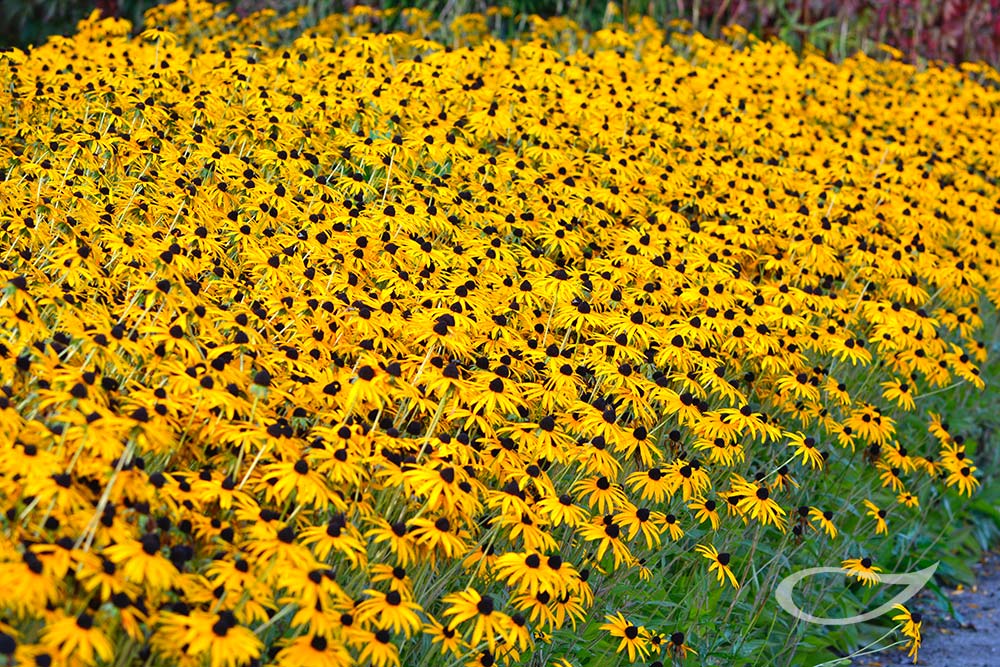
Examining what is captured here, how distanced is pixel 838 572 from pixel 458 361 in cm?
211

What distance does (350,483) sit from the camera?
9.85 ft

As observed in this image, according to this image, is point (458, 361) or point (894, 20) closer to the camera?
point (458, 361)

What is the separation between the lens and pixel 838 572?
184 inches

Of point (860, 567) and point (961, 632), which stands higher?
point (860, 567)

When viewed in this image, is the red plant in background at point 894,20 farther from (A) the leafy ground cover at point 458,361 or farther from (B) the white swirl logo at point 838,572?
(B) the white swirl logo at point 838,572

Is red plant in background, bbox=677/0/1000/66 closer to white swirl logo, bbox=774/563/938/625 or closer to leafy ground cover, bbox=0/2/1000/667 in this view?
leafy ground cover, bbox=0/2/1000/667

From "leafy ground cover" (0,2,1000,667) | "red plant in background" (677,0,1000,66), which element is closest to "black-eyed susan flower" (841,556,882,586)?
"leafy ground cover" (0,2,1000,667)

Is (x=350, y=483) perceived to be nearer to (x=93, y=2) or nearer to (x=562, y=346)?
(x=562, y=346)

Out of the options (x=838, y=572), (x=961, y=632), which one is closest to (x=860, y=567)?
(x=838, y=572)

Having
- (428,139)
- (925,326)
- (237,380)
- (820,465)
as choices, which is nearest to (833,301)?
(925,326)

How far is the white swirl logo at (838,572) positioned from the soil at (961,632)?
0.61 ft

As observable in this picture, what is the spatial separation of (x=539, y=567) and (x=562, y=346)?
1.09m

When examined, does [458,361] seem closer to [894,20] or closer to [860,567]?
[860,567]

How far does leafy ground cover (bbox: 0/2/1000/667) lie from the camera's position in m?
2.66
